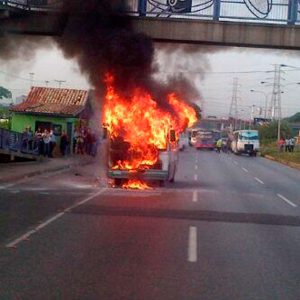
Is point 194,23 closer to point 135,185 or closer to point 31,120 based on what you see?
point 135,185

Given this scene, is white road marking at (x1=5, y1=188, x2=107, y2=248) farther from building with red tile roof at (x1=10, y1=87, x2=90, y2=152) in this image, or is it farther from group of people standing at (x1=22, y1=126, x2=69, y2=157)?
building with red tile roof at (x1=10, y1=87, x2=90, y2=152)

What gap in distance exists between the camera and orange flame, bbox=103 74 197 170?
19.1 metres

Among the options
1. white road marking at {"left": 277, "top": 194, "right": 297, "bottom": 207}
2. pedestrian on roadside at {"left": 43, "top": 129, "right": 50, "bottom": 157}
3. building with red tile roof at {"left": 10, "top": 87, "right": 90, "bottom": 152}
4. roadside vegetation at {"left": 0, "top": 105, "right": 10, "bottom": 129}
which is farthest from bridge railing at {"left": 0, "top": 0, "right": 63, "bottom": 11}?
building with red tile roof at {"left": 10, "top": 87, "right": 90, "bottom": 152}

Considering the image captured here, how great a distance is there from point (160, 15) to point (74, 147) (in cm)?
2275

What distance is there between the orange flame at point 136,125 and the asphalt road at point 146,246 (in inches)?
96.0

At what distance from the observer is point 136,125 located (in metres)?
19.3

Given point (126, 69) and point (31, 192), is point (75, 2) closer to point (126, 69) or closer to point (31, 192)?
point (126, 69)

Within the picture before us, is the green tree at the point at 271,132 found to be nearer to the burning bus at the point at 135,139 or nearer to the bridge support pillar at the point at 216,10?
the burning bus at the point at 135,139

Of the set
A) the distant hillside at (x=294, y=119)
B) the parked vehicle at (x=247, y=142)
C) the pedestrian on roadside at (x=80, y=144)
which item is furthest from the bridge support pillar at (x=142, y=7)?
the distant hillside at (x=294, y=119)

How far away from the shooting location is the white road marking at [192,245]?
26.3 feet

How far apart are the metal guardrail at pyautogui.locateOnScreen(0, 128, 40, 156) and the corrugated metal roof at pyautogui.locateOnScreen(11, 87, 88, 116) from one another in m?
7.66

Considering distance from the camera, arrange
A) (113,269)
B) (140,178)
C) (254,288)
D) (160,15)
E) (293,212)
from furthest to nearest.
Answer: (140,178) → (160,15) → (293,212) → (113,269) → (254,288)

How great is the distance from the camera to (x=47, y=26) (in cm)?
1656

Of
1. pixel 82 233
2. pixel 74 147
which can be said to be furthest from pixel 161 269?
pixel 74 147
